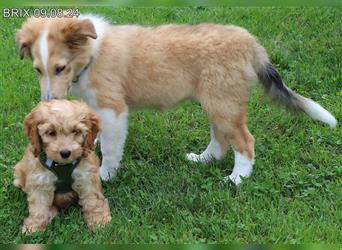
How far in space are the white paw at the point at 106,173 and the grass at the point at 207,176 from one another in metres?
0.07

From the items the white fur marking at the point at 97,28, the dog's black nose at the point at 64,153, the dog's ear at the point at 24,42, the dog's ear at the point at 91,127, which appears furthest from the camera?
the white fur marking at the point at 97,28

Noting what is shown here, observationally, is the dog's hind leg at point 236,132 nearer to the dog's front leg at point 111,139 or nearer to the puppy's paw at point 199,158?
the puppy's paw at point 199,158

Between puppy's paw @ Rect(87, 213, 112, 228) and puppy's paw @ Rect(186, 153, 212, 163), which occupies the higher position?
puppy's paw @ Rect(87, 213, 112, 228)

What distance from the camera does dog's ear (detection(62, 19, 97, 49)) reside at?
4.70 m

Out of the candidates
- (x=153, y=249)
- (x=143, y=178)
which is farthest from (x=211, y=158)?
(x=153, y=249)

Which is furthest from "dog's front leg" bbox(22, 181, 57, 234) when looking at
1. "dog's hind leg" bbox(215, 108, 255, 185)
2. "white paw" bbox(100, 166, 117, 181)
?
"dog's hind leg" bbox(215, 108, 255, 185)

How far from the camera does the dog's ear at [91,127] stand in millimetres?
4352

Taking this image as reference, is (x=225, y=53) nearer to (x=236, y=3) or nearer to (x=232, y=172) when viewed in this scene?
(x=232, y=172)

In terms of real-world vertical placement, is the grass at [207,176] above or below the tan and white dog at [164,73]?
below

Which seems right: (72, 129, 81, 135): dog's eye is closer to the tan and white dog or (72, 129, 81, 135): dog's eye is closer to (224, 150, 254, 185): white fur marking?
the tan and white dog

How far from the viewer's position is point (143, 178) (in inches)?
204

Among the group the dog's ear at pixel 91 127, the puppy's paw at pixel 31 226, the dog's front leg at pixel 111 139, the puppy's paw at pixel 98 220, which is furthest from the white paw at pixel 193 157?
the puppy's paw at pixel 31 226

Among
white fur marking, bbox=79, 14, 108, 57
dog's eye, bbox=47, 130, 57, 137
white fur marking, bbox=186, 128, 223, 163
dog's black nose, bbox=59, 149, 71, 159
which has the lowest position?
white fur marking, bbox=186, 128, 223, 163

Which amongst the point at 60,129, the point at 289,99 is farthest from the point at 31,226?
the point at 289,99
